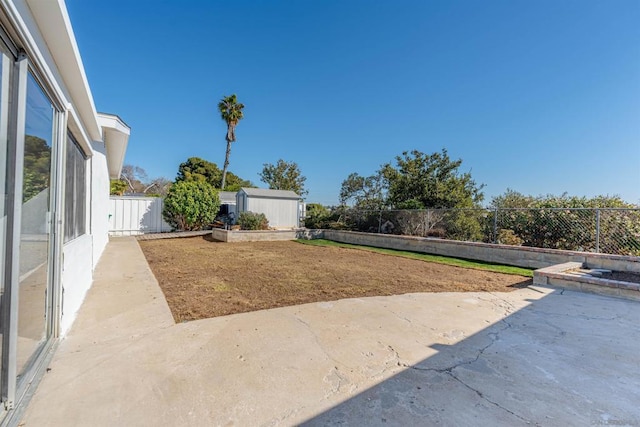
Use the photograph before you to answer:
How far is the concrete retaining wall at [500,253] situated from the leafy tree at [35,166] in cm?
948

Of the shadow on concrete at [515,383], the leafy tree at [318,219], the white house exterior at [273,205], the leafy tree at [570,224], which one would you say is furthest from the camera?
the white house exterior at [273,205]

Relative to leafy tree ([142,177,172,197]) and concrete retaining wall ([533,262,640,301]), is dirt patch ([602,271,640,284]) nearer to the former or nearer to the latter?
concrete retaining wall ([533,262,640,301])

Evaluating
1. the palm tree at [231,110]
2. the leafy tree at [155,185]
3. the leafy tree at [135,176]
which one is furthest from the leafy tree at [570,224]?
the leafy tree at [135,176]

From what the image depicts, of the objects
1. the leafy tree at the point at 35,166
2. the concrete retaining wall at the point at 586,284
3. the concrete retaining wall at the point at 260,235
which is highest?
the leafy tree at the point at 35,166

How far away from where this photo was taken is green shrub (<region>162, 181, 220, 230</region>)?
44.1 feet

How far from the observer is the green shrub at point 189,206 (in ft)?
44.1

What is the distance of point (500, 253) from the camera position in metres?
7.88

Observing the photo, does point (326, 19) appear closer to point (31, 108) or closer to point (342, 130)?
point (342, 130)

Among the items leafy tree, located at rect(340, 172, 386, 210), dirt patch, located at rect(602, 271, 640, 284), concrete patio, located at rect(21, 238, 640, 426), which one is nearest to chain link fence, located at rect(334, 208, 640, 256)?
dirt patch, located at rect(602, 271, 640, 284)

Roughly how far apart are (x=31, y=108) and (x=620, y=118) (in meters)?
15.4

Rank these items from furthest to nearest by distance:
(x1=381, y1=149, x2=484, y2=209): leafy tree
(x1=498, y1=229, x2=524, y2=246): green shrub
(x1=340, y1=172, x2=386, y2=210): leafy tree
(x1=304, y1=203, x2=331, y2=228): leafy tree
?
(x1=340, y1=172, x2=386, y2=210): leafy tree < (x1=304, y1=203, x2=331, y2=228): leafy tree < (x1=381, y1=149, x2=484, y2=209): leafy tree < (x1=498, y1=229, x2=524, y2=246): green shrub

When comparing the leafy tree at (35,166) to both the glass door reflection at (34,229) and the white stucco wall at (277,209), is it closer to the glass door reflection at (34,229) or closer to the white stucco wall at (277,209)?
the glass door reflection at (34,229)

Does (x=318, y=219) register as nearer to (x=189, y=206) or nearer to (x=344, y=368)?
(x=189, y=206)

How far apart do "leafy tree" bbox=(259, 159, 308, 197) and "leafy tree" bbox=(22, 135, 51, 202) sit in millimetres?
26608
